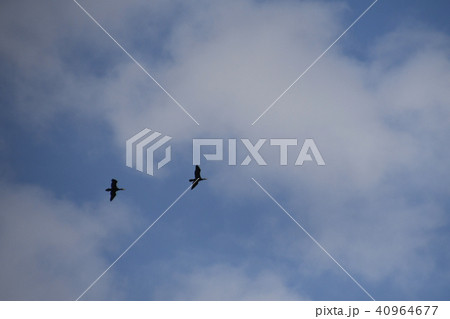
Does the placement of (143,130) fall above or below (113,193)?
above
